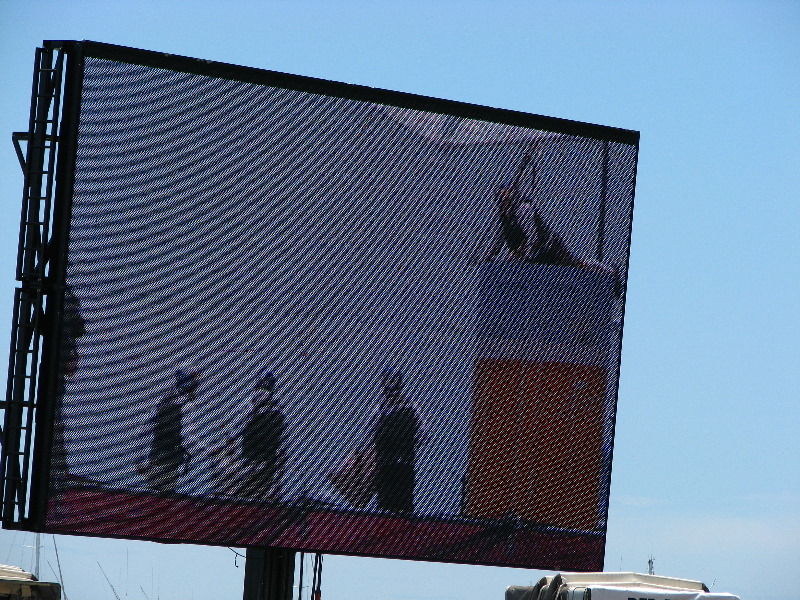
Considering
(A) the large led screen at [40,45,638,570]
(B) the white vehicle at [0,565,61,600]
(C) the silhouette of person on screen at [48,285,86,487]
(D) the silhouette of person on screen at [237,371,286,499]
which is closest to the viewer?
(B) the white vehicle at [0,565,61,600]

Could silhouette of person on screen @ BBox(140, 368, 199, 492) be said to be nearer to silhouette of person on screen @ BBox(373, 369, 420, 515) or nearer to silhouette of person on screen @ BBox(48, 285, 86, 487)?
silhouette of person on screen @ BBox(48, 285, 86, 487)

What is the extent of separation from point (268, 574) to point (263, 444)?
149 cm

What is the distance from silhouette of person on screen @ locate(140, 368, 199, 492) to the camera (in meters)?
12.7

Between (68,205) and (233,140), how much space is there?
5.40ft

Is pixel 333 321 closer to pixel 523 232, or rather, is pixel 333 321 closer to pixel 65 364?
pixel 523 232

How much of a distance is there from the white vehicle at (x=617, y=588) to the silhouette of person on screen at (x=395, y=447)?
2146 millimetres

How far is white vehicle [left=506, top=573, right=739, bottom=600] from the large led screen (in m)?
2.46

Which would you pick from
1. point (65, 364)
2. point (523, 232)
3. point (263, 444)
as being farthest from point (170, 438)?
point (523, 232)

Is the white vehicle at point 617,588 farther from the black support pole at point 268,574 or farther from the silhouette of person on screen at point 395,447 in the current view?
the black support pole at point 268,574

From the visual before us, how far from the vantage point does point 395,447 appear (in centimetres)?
1351

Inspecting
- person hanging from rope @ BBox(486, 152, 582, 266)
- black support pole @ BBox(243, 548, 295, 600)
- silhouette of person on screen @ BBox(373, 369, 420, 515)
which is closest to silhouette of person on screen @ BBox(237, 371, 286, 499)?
black support pole @ BBox(243, 548, 295, 600)

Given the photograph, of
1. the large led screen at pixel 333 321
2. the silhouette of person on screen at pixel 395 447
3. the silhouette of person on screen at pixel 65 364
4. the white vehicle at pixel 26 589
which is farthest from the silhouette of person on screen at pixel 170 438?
the silhouette of person on screen at pixel 395 447

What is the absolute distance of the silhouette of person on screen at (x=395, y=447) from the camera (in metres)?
13.4

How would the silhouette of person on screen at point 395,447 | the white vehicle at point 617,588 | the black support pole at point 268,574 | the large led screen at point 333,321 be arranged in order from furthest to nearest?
the black support pole at point 268,574, the silhouette of person on screen at point 395,447, the large led screen at point 333,321, the white vehicle at point 617,588
